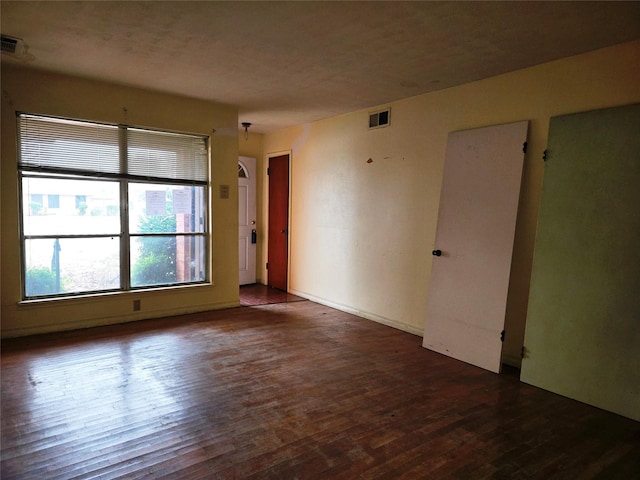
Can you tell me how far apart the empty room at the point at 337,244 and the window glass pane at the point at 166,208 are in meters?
0.03

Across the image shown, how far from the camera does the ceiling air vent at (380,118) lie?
186 inches

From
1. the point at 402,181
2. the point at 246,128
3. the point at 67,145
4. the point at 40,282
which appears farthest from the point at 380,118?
the point at 40,282

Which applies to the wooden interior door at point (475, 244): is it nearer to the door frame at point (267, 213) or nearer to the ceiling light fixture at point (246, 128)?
the door frame at point (267, 213)

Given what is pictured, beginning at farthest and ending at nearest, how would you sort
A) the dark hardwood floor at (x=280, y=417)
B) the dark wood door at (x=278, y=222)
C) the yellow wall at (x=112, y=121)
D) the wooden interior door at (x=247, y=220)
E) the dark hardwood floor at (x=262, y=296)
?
the wooden interior door at (x=247, y=220)
the dark wood door at (x=278, y=222)
the dark hardwood floor at (x=262, y=296)
the yellow wall at (x=112, y=121)
the dark hardwood floor at (x=280, y=417)

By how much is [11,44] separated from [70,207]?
165cm

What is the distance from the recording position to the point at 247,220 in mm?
6992

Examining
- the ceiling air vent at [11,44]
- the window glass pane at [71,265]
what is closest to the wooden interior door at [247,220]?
the window glass pane at [71,265]

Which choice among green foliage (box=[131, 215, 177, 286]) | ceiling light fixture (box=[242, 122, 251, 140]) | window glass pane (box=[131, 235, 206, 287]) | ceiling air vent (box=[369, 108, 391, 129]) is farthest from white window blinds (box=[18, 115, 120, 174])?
ceiling air vent (box=[369, 108, 391, 129])

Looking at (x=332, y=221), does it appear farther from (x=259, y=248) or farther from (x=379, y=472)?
(x=379, y=472)

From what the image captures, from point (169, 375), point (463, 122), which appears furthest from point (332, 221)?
point (169, 375)

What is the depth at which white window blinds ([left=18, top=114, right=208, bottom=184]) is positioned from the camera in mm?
4008

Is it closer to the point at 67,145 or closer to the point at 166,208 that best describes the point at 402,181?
the point at 166,208

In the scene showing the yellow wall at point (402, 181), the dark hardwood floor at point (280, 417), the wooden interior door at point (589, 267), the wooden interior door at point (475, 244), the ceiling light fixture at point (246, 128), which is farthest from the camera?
the ceiling light fixture at point (246, 128)

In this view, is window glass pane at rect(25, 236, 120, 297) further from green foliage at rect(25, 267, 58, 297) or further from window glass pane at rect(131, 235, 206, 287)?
window glass pane at rect(131, 235, 206, 287)
